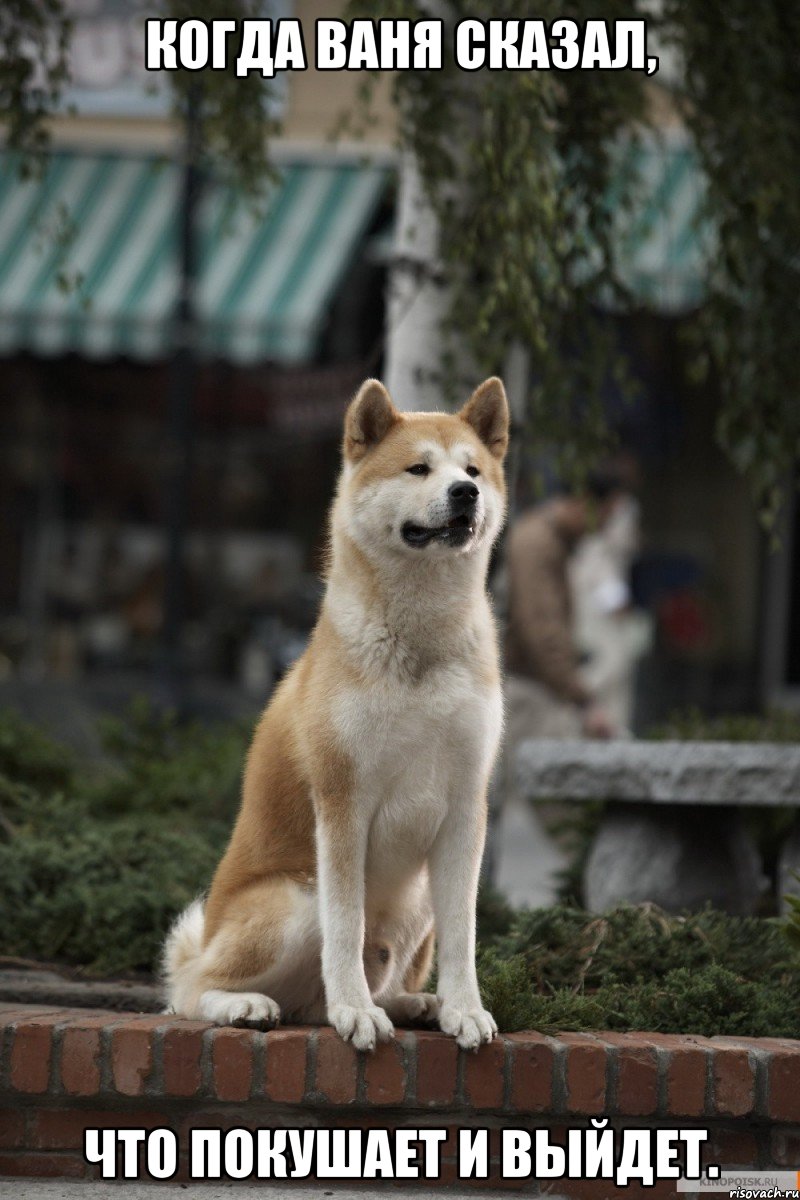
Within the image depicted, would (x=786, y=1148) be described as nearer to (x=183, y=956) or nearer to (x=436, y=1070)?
(x=436, y=1070)

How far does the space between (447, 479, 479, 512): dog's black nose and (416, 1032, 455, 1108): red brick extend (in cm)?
118

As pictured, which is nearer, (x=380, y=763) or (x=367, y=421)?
(x=380, y=763)

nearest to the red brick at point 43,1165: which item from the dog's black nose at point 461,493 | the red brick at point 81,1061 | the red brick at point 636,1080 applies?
the red brick at point 81,1061

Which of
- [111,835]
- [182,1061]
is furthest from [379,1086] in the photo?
[111,835]

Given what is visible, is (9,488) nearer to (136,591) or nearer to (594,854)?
(136,591)

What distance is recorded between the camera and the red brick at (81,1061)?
344 cm

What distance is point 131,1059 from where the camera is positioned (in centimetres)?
344

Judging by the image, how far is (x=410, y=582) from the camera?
11.1 feet

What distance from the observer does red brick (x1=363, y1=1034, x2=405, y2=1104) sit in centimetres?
338

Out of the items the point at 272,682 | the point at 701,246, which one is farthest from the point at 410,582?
the point at 272,682

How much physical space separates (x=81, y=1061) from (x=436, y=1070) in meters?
0.79

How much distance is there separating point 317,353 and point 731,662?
439 centimetres

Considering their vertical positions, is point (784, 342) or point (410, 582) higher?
point (784, 342)

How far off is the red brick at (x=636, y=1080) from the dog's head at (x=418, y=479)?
117 cm
